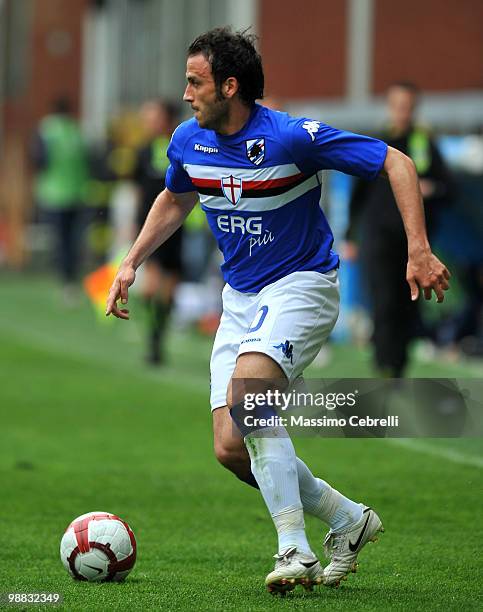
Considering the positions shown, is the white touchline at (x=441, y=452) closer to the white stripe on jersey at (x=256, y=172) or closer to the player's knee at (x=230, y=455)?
the player's knee at (x=230, y=455)

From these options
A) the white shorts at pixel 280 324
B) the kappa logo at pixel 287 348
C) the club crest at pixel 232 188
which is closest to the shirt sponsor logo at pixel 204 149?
the club crest at pixel 232 188

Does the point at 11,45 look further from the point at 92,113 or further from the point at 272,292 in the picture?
the point at 272,292

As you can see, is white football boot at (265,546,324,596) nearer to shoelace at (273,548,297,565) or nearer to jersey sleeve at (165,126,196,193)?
shoelace at (273,548,297,565)

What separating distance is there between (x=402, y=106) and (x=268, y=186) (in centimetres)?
631

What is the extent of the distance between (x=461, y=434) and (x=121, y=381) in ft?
28.4

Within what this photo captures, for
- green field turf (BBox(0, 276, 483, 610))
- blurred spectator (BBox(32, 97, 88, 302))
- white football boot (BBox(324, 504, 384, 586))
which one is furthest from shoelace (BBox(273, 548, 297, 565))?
blurred spectator (BBox(32, 97, 88, 302))

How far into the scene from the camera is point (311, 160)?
6.02 m

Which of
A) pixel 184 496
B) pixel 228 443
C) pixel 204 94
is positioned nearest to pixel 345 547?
pixel 228 443

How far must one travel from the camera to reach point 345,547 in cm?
617

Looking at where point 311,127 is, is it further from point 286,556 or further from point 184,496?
point 184,496

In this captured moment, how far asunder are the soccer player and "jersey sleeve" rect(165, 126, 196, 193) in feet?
0.04

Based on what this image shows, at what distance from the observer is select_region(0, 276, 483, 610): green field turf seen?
6.02 metres

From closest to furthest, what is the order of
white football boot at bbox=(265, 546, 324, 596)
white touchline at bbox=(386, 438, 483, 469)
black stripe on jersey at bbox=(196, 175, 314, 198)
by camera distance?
white football boot at bbox=(265, 546, 324, 596) < black stripe on jersey at bbox=(196, 175, 314, 198) < white touchline at bbox=(386, 438, 483, 469)

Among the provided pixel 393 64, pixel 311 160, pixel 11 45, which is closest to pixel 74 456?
pixel 311 160
